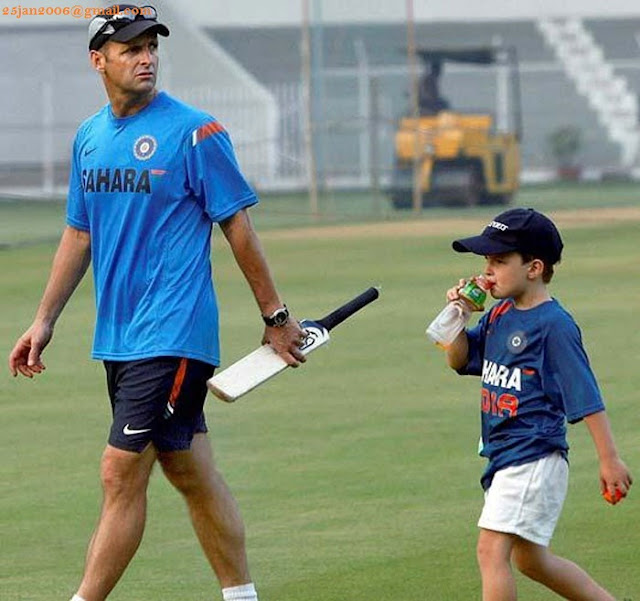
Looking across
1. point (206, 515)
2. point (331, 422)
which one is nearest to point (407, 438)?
point (331, 422)

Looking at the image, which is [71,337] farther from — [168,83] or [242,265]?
[168,83]

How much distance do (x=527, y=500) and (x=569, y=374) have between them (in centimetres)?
40

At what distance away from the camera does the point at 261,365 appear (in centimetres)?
645

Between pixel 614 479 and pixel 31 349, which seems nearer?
pixel 614 479

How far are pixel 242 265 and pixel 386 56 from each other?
36.0 meters

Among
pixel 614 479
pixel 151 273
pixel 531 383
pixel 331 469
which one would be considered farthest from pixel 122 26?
pixel 331 469

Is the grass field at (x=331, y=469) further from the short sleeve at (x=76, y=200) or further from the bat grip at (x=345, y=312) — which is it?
the short sleeve at (x=76, y=200)

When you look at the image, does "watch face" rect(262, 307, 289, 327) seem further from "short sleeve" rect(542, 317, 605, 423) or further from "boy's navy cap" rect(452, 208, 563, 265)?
"short sleeve" rect(542, 317, 605, 423)

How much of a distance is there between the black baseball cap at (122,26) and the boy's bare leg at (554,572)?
2097 mm

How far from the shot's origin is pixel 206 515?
6.66m

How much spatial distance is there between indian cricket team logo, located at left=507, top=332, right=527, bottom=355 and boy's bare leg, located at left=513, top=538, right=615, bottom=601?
589mm

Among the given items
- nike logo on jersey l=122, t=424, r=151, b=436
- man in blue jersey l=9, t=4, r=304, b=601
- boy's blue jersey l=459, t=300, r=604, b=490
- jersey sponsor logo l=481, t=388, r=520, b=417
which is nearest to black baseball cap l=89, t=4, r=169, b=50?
man in blue jersey l=9, t=4, r=304, b=601

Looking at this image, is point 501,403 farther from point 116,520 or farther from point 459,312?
point 116,520

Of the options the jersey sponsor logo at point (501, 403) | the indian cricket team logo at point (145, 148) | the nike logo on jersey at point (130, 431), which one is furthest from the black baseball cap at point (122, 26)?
the jersey sponsor logo at point (501, 403)
